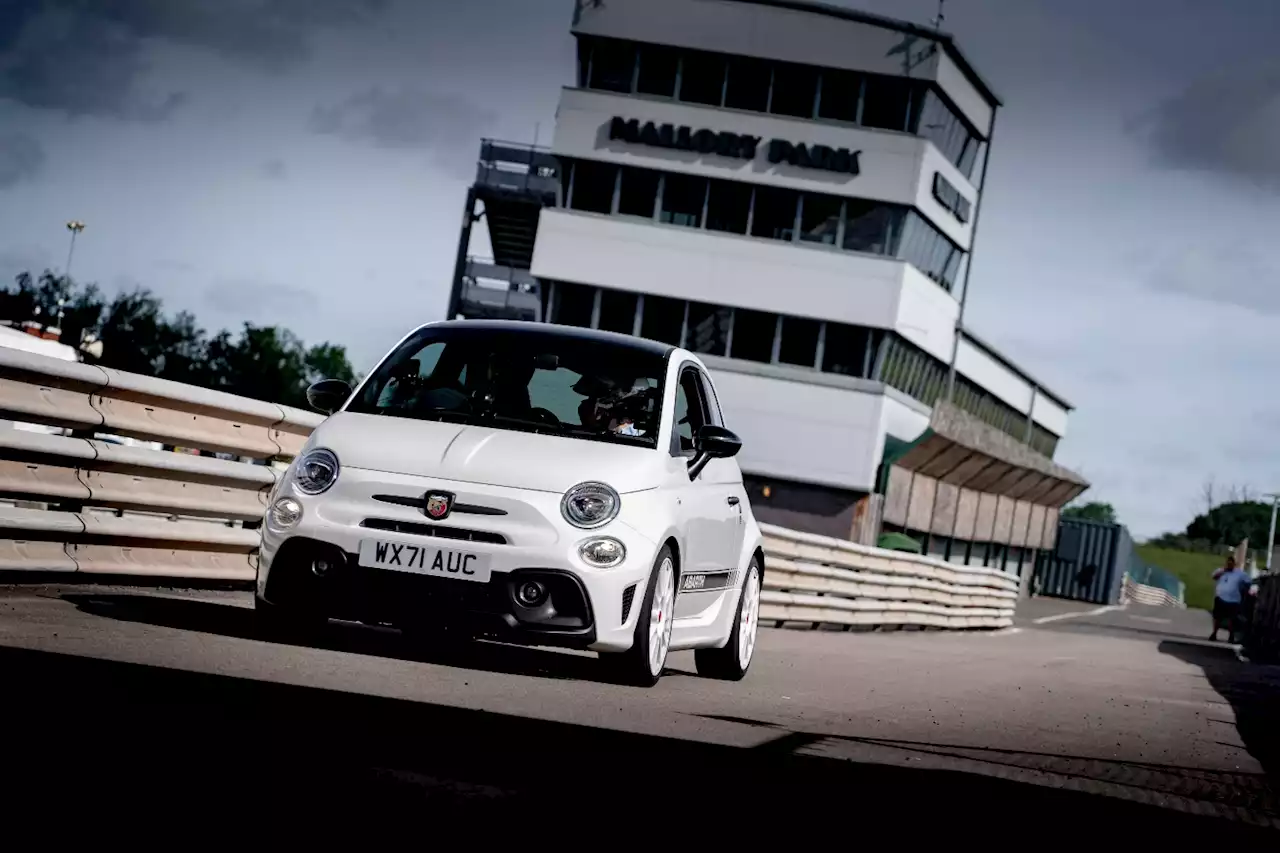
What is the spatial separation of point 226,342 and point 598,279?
366ft

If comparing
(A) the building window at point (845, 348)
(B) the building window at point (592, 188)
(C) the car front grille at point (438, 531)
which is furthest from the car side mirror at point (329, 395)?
(A) the building window at point (845, 348)

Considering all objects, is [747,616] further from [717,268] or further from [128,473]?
[717,268]

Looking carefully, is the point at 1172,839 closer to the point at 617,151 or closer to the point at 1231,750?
the point at 1231,750

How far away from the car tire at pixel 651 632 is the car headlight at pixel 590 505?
400mm

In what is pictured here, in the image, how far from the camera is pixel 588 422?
9.14m

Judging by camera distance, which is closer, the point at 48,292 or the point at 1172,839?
the point at 1172,839

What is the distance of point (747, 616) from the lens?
1085 cm

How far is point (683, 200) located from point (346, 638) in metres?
43.3

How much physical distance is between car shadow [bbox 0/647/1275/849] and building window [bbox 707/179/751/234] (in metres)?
45.6

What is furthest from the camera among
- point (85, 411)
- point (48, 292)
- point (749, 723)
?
point (48, 292)

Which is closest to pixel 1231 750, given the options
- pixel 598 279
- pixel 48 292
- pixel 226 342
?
pixel 598 279

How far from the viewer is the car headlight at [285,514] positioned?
8438 mm

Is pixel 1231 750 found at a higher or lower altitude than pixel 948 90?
lower

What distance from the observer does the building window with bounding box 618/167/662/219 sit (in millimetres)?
52031
